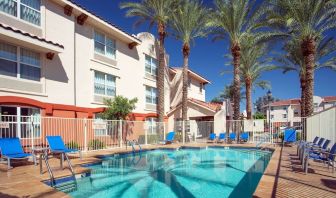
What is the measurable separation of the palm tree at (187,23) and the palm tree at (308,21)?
6665 mm

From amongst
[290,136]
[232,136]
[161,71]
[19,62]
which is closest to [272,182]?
[290,136]

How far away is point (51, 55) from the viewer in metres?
15.9

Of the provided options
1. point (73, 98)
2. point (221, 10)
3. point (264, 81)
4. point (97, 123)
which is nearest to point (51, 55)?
point (73, 98)

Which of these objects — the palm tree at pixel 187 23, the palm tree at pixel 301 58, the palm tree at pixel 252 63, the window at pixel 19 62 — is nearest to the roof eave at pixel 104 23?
the palm tree at pixel 187 23

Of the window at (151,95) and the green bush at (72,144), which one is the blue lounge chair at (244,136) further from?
the green bush at (72,144)

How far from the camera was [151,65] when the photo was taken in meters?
27.2

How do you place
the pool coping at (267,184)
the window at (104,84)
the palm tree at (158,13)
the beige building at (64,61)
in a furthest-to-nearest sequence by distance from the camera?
the palm tree at (158,13)
the window at (104,84)
the beige building at (64,61)
the pool coping at (267,184)

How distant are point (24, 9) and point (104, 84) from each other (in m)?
7.66

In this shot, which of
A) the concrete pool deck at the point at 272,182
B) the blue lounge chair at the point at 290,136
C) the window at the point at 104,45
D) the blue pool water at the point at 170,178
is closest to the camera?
the concrete pool deck at the point at 272,182

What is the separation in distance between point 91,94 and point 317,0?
648 inches

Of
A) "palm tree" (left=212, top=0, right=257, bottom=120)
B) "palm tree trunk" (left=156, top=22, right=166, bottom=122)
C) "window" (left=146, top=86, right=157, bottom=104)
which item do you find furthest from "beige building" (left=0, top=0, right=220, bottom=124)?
"palm tree" (left=212, top=0, right=257, bottom=120)

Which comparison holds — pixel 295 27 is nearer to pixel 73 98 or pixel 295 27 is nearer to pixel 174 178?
pixel 174 178

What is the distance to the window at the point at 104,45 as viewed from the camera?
20297 mm

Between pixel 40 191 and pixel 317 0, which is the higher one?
pixel 317 0
